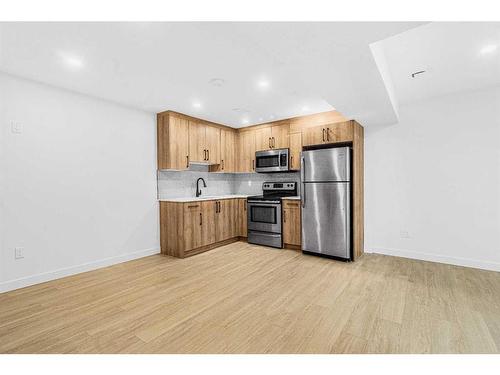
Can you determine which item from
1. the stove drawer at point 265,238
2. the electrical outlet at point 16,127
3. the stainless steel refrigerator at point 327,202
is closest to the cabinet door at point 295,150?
the stainless steel refrigerator at point 327,202

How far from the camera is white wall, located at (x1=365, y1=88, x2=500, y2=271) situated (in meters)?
3.25

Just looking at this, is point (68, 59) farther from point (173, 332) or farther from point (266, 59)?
point (173, 332)

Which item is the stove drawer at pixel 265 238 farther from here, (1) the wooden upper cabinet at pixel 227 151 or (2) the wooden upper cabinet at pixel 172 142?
(2) the wooden upper cabinet at pixel 172 142

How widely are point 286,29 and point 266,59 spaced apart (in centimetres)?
91

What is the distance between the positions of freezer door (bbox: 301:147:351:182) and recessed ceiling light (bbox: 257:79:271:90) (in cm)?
136

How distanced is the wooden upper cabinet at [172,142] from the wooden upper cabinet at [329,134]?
2.14 metres

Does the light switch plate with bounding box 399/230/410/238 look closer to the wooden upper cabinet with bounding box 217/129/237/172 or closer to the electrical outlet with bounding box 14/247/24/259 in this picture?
the wooden upper cabinet with bounding box 217/129/237/172

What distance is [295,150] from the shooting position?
14.7 ft

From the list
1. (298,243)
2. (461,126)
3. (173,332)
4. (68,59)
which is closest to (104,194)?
(68,59)

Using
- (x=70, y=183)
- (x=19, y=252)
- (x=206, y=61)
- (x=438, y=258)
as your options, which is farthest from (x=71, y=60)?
(x=438, y=258)

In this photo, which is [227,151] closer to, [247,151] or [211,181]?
[247,151]

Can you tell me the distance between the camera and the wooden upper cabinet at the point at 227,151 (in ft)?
16.5

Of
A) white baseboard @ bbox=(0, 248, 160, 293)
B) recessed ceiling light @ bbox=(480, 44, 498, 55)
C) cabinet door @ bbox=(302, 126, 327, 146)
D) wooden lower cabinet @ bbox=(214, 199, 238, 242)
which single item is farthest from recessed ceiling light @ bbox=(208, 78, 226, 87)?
white baseboard @ bbox=(0, 248, 160, 293)

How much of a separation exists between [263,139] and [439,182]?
306 centimetres
